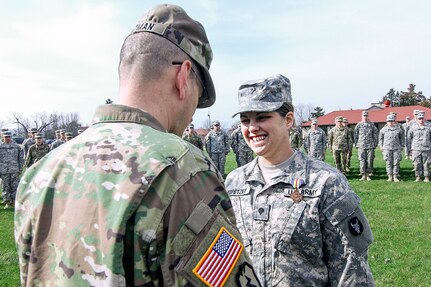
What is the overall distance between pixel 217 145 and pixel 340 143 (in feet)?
15.9

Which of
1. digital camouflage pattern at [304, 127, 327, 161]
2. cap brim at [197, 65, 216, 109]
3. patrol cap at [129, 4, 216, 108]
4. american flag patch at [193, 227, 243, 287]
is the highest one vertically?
patrol cap at [129, 4, 216, 108]

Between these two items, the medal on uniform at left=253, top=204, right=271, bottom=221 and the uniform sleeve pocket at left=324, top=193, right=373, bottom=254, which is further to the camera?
Result: the medal on uniform at left=253, top=204, right=271, bottom=221

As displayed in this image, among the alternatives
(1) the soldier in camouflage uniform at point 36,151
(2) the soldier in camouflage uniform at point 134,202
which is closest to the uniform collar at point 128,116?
(2) the soldier in camouflage uniform at point 134,202

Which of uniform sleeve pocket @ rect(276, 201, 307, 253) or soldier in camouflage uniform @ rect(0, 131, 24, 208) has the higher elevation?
uniform sleeve pocket @ rect(276, 201, 307, 253)

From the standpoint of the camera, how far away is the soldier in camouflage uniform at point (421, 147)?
525 inches

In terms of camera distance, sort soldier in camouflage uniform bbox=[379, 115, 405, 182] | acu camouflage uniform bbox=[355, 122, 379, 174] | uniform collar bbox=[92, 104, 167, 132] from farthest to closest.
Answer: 1. acu camouflage uniform bbox=[355, 122, 379, 174]
2. soldier in camouflage uniform bbox=[379, 115, 405, 182]
3. uniform collar bbox=[92, 104, 167, 132]

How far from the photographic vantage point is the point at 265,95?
2648 millimetres

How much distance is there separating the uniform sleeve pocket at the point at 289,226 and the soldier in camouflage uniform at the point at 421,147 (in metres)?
12.5

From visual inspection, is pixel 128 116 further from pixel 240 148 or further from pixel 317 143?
pixel 317 143

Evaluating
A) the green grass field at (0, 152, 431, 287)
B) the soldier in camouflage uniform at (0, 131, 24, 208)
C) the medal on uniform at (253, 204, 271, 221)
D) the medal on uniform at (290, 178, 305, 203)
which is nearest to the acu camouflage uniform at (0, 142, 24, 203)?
the soldier in camouflage uniform at (0, 131, 24, 208)

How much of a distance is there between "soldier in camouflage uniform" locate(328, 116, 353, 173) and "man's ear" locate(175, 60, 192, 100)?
1497 cm

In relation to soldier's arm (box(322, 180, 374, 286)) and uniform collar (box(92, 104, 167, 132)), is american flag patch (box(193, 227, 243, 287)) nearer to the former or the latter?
uniform collar (box(92, 104, 167, 132))

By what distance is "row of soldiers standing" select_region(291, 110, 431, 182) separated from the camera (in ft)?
44.3

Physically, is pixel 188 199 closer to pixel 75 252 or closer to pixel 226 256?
pixel 226 256
